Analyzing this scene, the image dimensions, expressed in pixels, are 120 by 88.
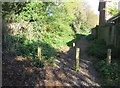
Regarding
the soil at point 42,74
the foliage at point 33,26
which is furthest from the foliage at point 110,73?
the foliage at point 33,26

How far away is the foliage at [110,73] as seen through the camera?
9609mm

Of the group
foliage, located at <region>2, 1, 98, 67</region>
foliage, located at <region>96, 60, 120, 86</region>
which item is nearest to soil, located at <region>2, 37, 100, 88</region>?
foliage, located at <region>96, 60, 120, 86</region>

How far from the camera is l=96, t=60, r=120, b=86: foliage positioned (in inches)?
378

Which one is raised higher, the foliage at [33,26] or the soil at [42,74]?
the foliage at [33,26]

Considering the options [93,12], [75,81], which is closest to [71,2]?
[75,81]

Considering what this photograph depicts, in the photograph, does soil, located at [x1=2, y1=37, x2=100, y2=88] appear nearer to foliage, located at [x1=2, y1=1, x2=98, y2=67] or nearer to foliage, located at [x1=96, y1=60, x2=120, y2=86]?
foliage, located at [x1=96, y1=60, x2=120, y2=86]

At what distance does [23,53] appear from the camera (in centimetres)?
1335

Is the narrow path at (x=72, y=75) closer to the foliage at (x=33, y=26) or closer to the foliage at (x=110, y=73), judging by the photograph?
the foliage at (x=110, y=73)

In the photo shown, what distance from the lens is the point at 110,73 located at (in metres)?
10.2

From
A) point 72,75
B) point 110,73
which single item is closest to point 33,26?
point 72,75

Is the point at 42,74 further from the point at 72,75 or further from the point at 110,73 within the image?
the point at 110,73

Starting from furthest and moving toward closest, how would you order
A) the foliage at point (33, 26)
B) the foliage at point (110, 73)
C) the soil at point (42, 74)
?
1. the foliage at point (33, 26)
2. the foliage at point (110, 73)
3. the soil at point (42, 74)

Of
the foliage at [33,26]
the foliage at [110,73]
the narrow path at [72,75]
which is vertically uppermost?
the foliage at [33,26]

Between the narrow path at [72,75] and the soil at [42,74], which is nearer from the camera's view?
the soil at [42,74]
